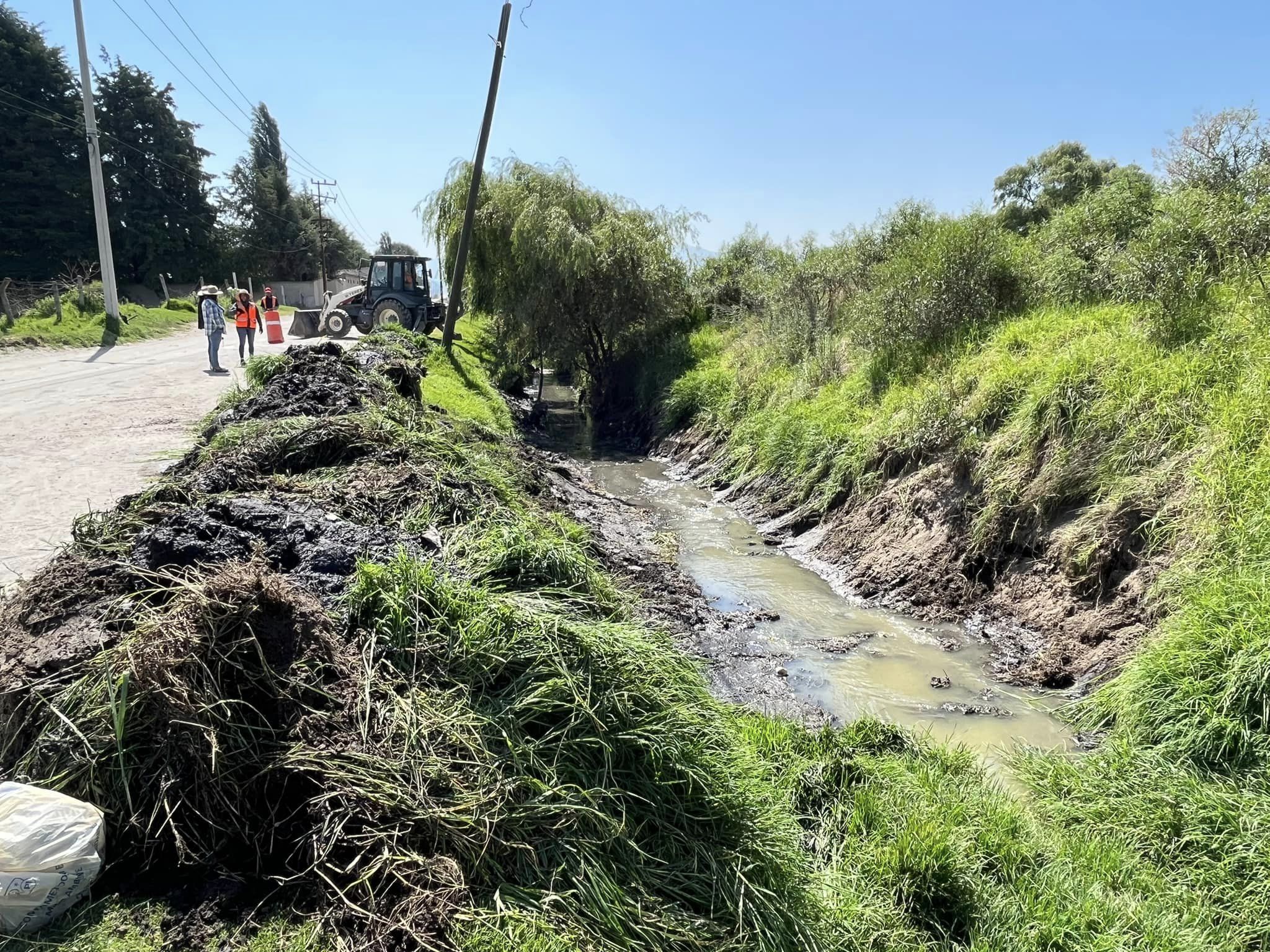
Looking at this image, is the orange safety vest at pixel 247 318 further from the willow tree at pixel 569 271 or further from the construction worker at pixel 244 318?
the willow tree at pixel 569 271

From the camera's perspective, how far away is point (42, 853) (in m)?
2.43

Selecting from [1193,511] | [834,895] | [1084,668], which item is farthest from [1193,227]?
[834,895]

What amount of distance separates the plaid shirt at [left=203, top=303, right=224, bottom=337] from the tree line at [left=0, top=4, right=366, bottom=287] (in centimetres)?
2333

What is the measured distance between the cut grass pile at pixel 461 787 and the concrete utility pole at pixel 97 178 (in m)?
21.7

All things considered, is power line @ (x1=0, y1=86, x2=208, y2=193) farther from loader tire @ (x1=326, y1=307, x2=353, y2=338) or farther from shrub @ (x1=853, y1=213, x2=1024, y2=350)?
shrub @ (x1=853, y1=213, x2=1024, y2=350)

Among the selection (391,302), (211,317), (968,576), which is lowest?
(968,576)

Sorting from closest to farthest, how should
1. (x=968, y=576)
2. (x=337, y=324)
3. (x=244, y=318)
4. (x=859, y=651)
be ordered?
(x=859, y=651)
(x=968, y=576)
(x=244, y=318)
(x=337, y=324)

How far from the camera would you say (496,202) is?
18906 millimetres

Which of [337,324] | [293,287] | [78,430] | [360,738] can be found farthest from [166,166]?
[360,738]

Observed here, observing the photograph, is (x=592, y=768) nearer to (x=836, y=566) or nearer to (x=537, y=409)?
(x=836, y=566)

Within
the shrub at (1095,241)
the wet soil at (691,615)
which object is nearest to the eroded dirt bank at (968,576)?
the wet soil at (691,615)

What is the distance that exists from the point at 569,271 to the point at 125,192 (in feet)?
139

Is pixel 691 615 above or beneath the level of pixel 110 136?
beneath

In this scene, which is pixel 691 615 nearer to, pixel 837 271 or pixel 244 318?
pixel 837 271
